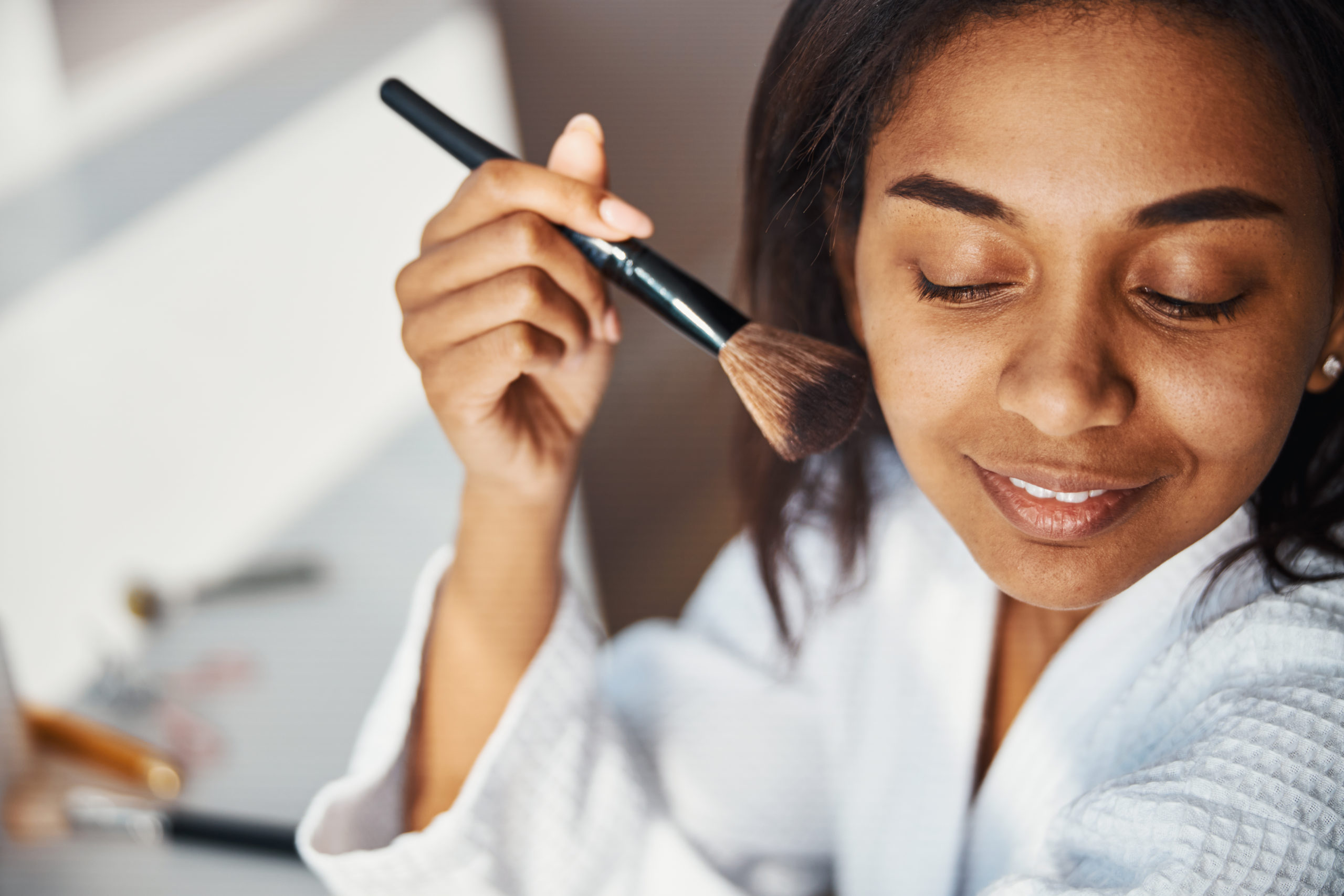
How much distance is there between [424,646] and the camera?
493mm

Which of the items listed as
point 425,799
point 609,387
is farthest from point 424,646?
point 609,387

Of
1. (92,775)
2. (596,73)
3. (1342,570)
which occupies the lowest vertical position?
(1342,570)

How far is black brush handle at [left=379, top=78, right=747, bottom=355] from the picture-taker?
36 cm

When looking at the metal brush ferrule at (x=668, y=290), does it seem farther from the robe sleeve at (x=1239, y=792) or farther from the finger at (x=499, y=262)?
the robe sleeve at (x=1239, y=792)

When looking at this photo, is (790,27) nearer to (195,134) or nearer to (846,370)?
(846,370)

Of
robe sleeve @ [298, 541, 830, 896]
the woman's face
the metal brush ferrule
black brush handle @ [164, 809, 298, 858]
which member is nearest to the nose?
the woman's face

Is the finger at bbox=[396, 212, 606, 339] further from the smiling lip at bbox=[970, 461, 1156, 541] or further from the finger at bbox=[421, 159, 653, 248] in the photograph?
the smiling lip at bbox=[970, 461, 1156, 541]

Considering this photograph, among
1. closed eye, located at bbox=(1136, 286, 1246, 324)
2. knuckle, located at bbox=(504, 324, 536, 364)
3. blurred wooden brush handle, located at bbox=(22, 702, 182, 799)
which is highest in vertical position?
knuckle, located at bbox=(504, 324, 536, 364)

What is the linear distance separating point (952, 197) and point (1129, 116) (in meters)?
0.05

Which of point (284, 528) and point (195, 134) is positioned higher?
point (195, 134)

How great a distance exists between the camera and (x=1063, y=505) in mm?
354

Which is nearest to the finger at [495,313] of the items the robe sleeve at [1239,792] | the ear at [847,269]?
the ear at [847,269]

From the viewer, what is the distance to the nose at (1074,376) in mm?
304

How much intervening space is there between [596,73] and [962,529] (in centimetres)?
27
